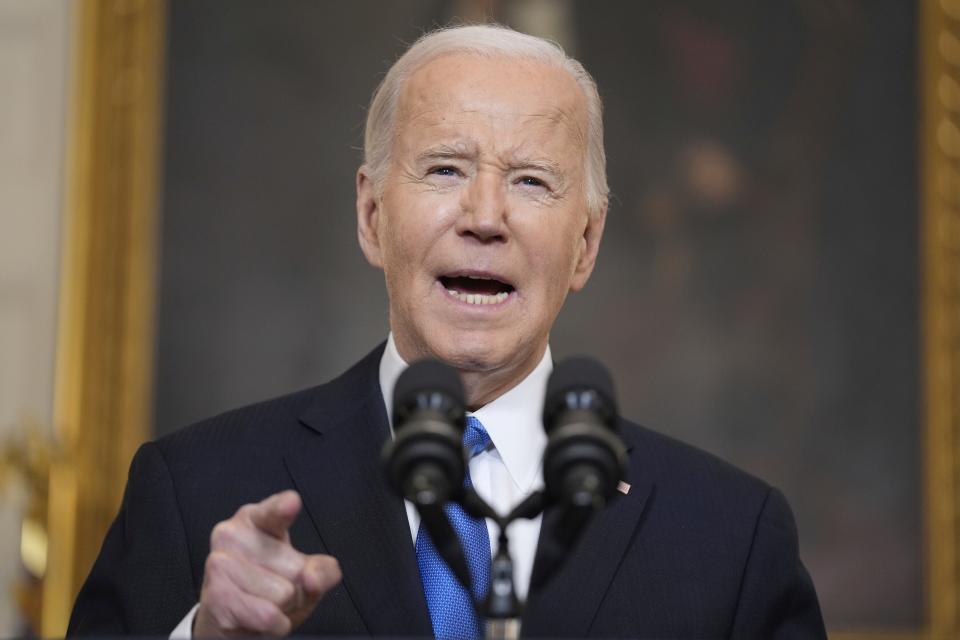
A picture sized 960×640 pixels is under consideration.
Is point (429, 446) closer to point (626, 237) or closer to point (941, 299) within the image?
point (626, 237)

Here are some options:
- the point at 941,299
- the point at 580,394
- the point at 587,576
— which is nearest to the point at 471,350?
the point at 587,576

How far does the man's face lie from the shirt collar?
27 millimetres

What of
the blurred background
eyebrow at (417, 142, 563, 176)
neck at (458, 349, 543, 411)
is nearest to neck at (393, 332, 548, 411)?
neck at (458, 349, 543, 411)

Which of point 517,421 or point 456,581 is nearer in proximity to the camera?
point 456,581

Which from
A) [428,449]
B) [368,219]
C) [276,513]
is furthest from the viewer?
[368,219]

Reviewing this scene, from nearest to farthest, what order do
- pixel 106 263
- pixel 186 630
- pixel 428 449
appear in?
pixel 428 449
pixel 186 630
pixel 106 263

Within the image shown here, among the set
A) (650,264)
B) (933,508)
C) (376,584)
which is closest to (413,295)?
(376,584)

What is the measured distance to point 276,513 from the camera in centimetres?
161

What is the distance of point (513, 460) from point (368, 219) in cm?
59

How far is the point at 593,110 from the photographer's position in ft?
8.82

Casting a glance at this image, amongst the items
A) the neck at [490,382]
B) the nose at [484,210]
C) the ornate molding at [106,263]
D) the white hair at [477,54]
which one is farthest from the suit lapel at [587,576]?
the ornate molding at [106,263]

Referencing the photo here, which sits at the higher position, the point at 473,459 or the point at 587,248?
the point at 587,248

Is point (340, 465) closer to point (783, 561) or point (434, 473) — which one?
point (783, 561)

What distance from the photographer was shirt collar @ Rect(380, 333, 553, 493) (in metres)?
2.39
